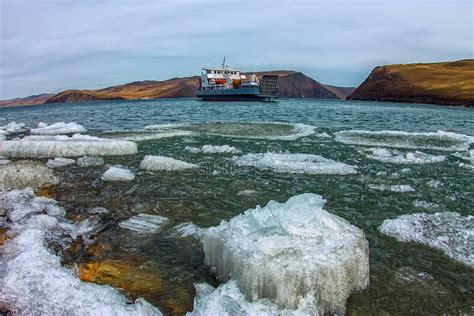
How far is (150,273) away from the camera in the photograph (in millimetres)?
5363

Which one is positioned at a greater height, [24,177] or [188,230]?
[24,177]

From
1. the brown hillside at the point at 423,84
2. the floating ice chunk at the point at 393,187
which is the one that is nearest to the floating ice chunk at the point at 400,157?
the floating ice chunk at the point at 393,187

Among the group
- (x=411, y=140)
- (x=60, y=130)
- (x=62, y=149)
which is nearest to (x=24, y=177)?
(x=62, y=149)

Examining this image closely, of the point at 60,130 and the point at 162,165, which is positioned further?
the point at 60,130

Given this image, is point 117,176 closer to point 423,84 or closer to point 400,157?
point 400,157

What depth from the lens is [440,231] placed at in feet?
23.0

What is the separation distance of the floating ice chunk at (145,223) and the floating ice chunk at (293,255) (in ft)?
6.18

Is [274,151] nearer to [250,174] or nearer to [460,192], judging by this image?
[250,174]

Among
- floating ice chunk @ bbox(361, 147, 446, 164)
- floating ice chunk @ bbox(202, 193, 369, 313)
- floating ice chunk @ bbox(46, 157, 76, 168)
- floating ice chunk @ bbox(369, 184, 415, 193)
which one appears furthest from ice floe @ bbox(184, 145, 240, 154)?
floating ice chunk @ bbox(202, 193, 369, 313)

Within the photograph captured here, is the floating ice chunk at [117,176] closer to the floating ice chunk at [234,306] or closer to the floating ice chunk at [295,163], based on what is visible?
the floating ice chunk at [295,163]

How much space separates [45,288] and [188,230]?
9.43 feet

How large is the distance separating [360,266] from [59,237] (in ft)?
15.8

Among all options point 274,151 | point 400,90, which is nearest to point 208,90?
point 400,90

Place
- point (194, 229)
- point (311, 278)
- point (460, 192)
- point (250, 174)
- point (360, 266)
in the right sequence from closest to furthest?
point (311, 278) < point (360, 266) < point (194, 229) < point (460, 192) < point (250, 174)
